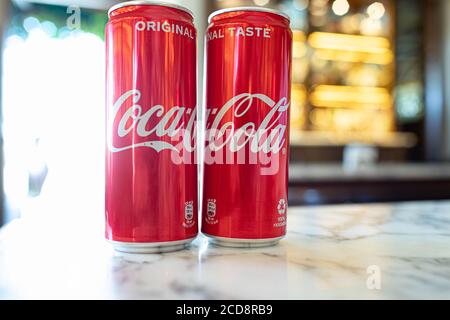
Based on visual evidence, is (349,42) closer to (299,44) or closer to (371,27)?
(371,27)

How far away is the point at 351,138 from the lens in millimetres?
3086

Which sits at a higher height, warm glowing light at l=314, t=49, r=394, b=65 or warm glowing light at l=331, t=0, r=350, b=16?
warm glowing light at l=331, t=0, r=350, b=16

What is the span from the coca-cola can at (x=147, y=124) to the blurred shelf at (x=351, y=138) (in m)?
2.47

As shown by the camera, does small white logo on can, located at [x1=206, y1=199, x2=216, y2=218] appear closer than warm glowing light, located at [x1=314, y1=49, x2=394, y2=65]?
Yes

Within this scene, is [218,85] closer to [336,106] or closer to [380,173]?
[380,173]

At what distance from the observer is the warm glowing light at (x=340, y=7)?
2.99 meters

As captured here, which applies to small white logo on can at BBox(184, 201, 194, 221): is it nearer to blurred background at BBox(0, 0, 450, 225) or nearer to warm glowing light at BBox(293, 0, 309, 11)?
blurred background at BBox(0, 0, 450, 225)

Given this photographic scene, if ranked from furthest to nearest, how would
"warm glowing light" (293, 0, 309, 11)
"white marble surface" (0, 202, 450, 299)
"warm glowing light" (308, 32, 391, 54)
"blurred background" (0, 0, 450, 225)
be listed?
"warm glowing light" (308, 32, 391, 54)
"warm glowing light" (293, 0, 309, 11)
"blurred background" (0, 0, 450, 225)
"white marble surface" (0, 202, 450, 299)

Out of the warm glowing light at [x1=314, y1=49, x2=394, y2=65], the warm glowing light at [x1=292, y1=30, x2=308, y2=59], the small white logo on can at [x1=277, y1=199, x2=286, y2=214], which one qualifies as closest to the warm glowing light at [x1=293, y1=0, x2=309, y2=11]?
the warm glowing light at [x1=292, y1=30, x2=308, y2=59]

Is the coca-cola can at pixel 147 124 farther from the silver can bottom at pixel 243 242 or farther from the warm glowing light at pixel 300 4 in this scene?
the warm glowing light at pixel 300 4

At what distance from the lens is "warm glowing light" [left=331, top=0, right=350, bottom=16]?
2.99m

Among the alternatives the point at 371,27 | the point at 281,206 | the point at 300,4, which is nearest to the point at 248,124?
the point at 281,206

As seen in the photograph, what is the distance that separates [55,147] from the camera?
162 centimetres

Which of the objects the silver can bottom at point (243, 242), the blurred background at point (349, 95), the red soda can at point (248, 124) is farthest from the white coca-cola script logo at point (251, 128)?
the blurred background at point (349, 95)
